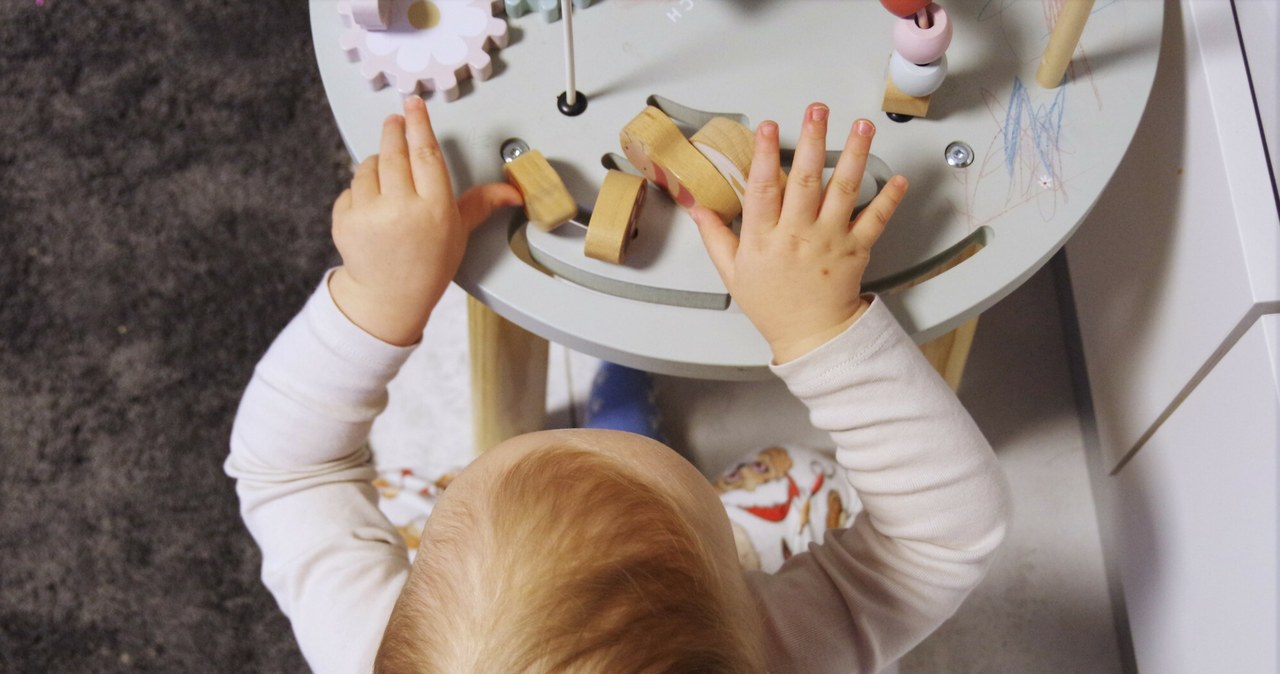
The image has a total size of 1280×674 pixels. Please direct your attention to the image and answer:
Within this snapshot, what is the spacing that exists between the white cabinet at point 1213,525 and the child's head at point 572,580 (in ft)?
1.14

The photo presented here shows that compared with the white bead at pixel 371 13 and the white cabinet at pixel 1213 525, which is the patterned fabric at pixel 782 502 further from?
the white bead at pixel 371 13

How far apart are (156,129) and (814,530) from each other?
761 mm

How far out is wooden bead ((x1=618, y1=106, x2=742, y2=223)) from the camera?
54 cm

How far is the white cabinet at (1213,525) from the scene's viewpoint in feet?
2.00

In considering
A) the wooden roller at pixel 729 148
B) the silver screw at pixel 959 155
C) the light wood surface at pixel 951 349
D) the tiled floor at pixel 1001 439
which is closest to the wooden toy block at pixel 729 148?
the wooden roller at pixel 729 148

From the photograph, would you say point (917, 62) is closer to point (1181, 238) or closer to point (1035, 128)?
point (1035, 128)

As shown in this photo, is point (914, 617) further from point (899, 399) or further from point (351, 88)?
point (351, 88)

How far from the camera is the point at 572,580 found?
0.41m

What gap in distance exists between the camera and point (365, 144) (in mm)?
589

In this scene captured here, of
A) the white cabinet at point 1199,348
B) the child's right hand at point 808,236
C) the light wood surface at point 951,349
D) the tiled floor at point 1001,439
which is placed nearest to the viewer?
the child's right hand at point 808,236

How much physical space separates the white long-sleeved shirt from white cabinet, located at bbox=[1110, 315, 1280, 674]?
0.57 ft

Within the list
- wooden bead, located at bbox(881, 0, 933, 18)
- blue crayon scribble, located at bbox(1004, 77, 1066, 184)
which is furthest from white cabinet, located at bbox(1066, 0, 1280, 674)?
wooden bead, located at bbox(881, 0, 933, 18)

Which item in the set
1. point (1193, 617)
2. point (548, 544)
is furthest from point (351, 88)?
point (1193, 617)

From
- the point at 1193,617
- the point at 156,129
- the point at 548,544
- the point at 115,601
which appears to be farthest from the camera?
the point at 156,129
